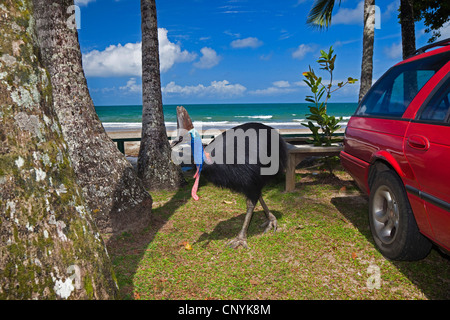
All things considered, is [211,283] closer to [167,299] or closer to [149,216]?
[167,299]

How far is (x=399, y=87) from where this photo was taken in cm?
397

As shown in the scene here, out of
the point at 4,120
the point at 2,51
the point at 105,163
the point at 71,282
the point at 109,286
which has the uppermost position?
the point at 2,51

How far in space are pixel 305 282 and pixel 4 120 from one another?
295cm

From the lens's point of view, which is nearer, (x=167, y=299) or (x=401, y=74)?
(x=167, y=299)

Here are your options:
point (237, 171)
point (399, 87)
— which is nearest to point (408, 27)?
point (399, 87)

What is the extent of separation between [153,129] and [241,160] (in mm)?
3465

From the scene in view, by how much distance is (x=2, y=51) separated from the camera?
1977mm

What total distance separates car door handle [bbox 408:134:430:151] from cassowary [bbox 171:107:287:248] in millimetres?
1706

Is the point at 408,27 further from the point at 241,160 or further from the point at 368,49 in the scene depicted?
the point at 241,160

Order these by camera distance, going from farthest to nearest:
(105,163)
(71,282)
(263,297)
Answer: (105,163) → (263,297) → (71,282)

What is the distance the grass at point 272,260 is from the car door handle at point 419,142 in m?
1.38

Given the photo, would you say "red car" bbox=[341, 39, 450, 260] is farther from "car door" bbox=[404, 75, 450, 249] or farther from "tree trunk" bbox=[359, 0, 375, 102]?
"tree trunk" bbox=[359, 0, 375, 102]

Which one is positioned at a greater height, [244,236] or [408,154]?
[408,154]

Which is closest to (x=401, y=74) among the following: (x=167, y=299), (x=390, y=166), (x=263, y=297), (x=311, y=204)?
(x=390, y=166)
